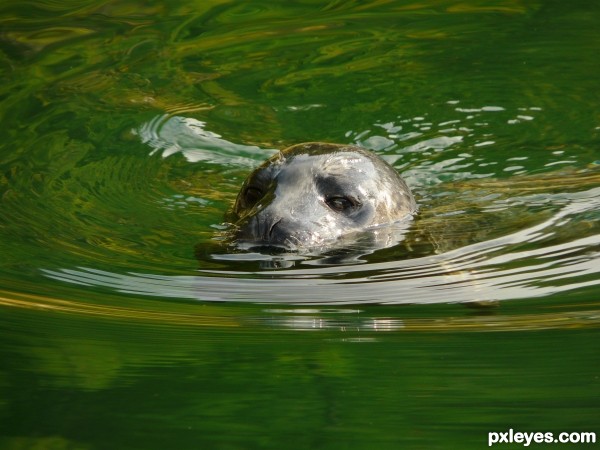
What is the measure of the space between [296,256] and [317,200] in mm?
702

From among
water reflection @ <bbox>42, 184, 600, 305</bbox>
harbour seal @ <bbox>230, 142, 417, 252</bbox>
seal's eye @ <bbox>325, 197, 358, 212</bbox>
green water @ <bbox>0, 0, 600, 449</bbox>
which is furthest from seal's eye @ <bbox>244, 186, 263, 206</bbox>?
water reflection @ <bbox>42, 184, 600, 305</bbox>

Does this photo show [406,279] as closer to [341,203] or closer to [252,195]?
[341,203]

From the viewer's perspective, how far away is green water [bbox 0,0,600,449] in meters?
2.75

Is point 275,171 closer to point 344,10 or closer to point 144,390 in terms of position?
point 144,390

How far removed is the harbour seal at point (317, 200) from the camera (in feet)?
16.7

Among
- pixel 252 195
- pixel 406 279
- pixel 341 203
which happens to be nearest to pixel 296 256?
pixel 406 279

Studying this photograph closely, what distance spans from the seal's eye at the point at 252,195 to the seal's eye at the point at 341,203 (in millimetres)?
450

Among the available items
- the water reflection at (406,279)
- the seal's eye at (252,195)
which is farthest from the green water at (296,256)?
the seal's eye at (252,195)

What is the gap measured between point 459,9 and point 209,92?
2.71 metres

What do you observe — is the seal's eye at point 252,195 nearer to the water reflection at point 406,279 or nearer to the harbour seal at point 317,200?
the harbour seal at point 317,200

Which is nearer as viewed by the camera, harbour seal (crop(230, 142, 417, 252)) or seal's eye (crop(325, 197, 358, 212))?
harbour seal (crop(230, 142, 417, 252))

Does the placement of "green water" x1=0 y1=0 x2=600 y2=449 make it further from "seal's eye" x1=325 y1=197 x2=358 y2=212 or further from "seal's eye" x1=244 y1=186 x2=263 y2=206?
"seal's eye" x1=325 y1=197 x2=358 y2=212

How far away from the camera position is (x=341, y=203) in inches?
222

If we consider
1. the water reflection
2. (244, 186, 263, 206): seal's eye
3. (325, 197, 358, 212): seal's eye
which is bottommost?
the water reflection
